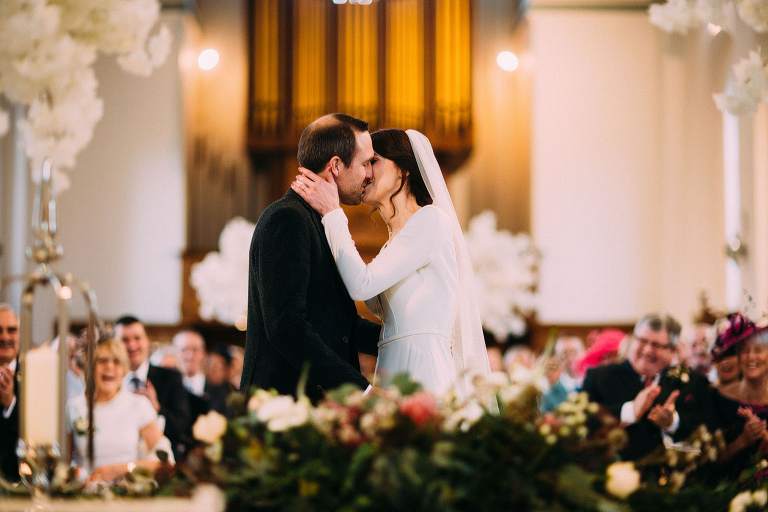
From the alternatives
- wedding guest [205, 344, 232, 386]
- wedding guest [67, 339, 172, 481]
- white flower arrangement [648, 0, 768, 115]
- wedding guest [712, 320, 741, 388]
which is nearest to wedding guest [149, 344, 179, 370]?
wedding guest [205, 344, 232, 386]

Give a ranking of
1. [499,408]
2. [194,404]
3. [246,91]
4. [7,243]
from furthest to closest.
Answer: [246,91], [7,243], [194,404], [499,408]

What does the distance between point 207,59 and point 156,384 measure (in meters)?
9.25

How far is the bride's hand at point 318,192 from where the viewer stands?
413cm

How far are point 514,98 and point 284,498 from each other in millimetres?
13452

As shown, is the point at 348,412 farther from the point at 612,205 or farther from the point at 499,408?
the point at 612,205

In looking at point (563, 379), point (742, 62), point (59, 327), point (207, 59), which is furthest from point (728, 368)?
point (207, 59)

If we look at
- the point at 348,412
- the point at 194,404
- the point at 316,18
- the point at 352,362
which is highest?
the point at 316,18

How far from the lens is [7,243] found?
47.9 ft

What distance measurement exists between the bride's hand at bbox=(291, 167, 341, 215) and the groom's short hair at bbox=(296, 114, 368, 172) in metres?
0.06

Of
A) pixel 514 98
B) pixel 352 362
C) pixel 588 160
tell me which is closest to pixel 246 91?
pixel 514 98

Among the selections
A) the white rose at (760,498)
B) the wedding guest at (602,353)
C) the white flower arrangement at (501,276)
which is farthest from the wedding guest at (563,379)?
the white rose at (760,498)

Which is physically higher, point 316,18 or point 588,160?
point 316,18

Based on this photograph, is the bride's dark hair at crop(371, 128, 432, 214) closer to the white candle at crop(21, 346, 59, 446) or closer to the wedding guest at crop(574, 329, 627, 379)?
the white candle at crop(21, 346, 59, 446)

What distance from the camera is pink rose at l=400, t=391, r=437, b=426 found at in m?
2.50
